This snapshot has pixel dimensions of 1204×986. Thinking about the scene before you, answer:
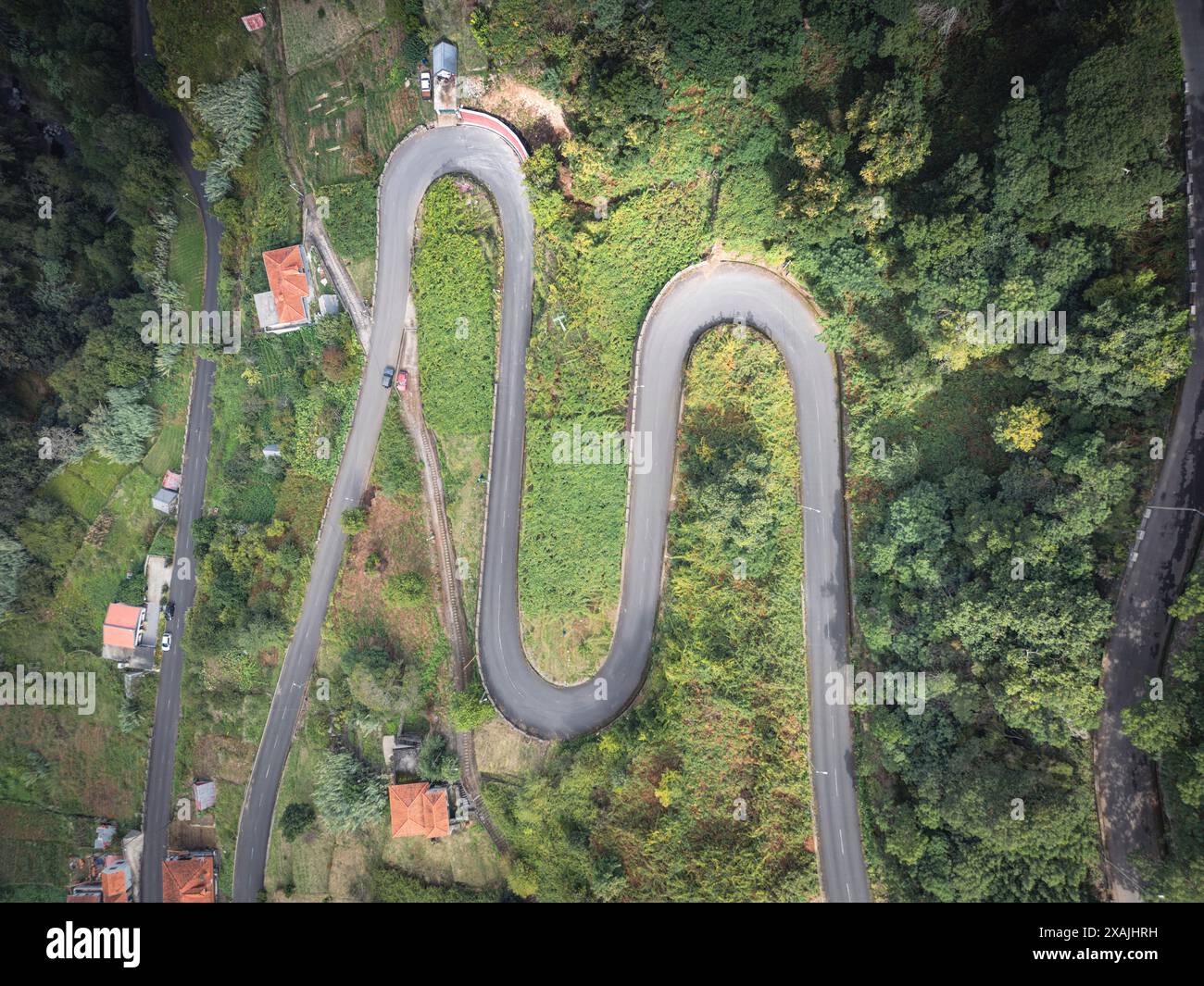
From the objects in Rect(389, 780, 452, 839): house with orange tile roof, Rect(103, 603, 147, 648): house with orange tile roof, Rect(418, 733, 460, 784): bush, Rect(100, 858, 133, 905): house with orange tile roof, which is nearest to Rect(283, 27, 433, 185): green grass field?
Rect(103, 603, 147, 648): house with orange tile roof

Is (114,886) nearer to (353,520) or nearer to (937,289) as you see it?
(353,520)

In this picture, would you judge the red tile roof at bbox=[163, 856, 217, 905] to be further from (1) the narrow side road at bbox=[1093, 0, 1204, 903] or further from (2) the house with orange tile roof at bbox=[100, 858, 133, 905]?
(1) the narrow side road at bbox=[1093, 0, 1204, 903]

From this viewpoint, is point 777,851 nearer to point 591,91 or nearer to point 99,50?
point 591,91

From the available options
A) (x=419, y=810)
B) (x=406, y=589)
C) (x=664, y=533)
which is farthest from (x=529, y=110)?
(x=419, y=810)

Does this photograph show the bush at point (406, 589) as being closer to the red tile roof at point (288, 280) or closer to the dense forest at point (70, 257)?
the red tile roof at point (288, 280)

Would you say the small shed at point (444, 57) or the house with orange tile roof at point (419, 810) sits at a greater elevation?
the small shed at point (444, 57)

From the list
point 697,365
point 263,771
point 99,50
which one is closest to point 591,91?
point 697,365

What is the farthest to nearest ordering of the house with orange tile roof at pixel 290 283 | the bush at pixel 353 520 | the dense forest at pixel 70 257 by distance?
the dense forest at pixel 70 257 → the house with orange tile roof at pixel 290 283 → the bush at pixel 353 520

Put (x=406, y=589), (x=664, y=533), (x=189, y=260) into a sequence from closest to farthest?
(x=664, y=533), (x=406, y=589), (x=189, y=260)

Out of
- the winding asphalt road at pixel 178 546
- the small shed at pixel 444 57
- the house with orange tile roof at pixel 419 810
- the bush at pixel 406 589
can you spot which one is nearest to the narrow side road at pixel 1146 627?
the house with orange tile roof at pixel 419 810
